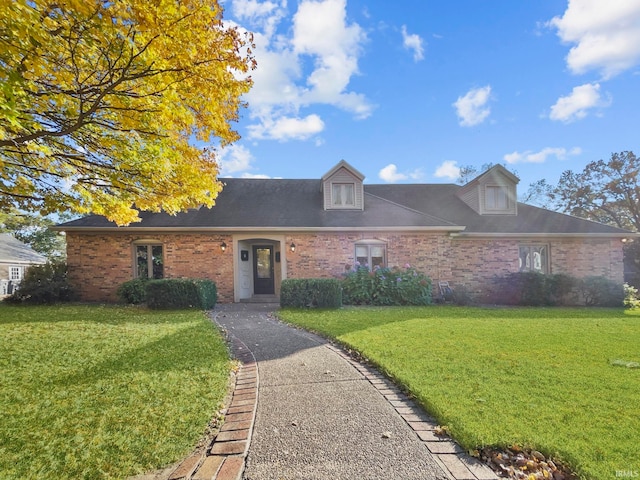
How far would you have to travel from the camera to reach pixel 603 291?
12.2 metres

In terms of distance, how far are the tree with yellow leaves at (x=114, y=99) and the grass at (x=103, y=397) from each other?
8.62ft

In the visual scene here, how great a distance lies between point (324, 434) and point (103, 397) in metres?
2.58

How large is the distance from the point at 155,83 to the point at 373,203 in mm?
11295

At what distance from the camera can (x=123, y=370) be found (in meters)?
4.48

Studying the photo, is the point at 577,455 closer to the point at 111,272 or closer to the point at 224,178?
the point at 111,272

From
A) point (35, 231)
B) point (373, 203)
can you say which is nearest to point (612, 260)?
point (373, 203)

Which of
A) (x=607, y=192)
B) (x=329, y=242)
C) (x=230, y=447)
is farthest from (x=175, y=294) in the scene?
(x=607, y=192)

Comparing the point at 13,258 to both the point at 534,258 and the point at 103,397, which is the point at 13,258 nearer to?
the point at 103,397

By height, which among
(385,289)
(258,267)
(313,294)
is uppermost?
(258,267)

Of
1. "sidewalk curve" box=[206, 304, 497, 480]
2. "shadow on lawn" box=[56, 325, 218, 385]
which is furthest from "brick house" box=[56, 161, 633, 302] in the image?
"sidewalk curve" box=[206, 304, 497, 480]

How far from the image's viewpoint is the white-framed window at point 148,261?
42.0ft

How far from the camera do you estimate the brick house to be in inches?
495

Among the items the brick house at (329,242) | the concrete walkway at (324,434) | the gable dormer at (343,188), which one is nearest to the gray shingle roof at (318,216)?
the brick house at (329,242)

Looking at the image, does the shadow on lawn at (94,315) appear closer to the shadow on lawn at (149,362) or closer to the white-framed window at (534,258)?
the shadow on lawn at (149,362)
